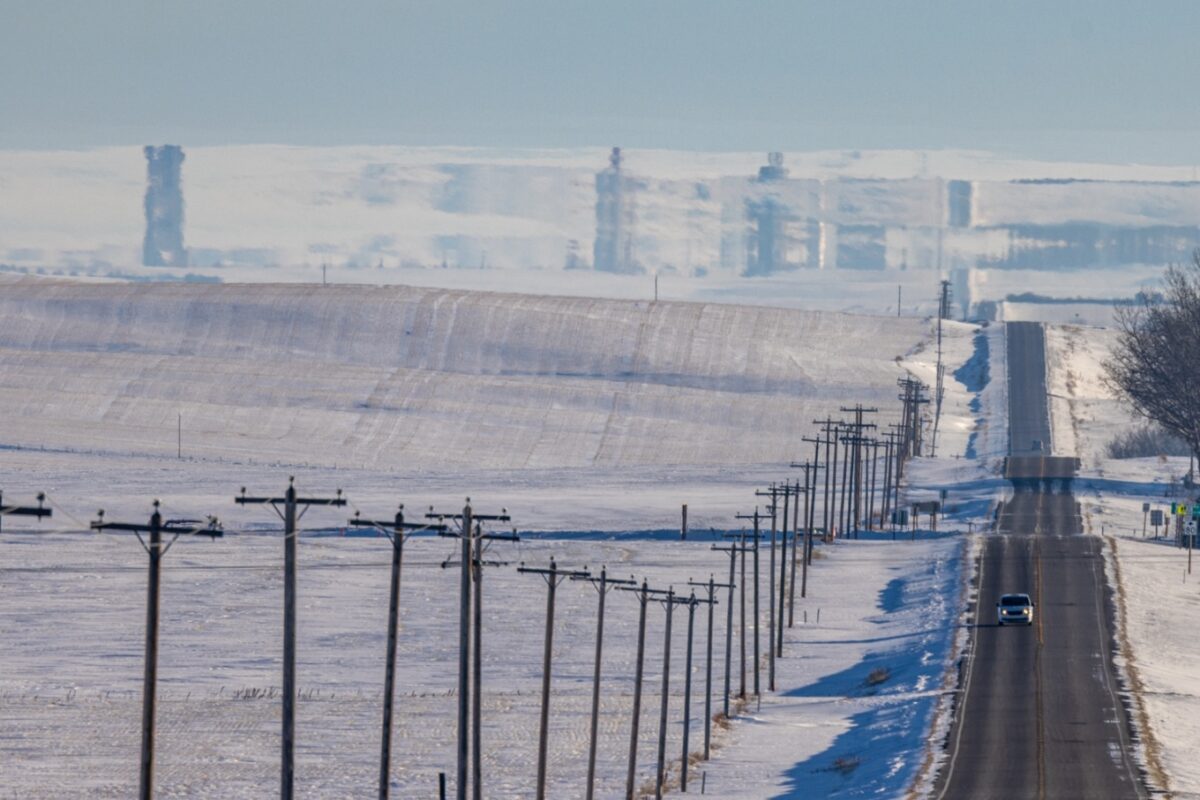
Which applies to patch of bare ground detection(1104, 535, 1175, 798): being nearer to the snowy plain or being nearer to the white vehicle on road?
the white vehicle on road

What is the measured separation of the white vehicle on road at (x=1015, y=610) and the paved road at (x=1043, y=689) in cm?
46

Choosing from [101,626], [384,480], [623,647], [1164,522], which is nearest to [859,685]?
[623,647]

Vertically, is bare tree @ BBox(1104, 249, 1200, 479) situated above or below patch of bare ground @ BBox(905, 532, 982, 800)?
above

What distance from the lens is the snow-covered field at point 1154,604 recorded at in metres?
76.0

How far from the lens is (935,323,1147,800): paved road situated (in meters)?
68.2

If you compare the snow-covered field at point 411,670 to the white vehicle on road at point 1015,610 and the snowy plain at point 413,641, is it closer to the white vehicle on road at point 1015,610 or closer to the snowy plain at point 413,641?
the snowy plain at point 413,641

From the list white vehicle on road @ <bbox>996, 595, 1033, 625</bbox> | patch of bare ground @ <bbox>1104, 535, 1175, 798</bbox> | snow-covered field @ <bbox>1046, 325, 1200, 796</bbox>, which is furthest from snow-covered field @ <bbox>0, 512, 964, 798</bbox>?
snow-covered field @ <bbox>1046, 325, 1200, 796</bbox>

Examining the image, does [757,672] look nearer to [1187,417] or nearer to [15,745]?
[15,745]

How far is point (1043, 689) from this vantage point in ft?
285

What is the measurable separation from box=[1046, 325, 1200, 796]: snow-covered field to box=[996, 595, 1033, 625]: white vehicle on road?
4.29m

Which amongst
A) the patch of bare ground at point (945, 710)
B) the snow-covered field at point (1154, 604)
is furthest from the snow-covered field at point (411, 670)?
the snow-covered field at point (1154, 604)

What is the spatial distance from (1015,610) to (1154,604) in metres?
14.2

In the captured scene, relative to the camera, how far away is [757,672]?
9181 centimetres

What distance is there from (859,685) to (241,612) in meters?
30.4
